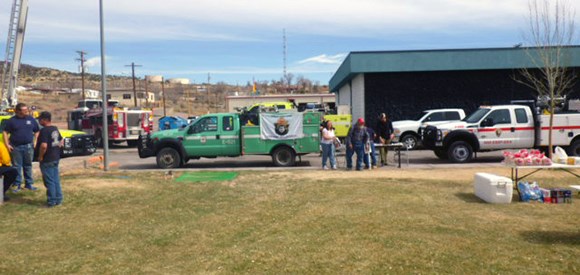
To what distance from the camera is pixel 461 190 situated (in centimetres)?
1054

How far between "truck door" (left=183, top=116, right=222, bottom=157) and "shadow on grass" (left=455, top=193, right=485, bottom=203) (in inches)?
315

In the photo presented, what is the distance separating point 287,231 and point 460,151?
10466mm

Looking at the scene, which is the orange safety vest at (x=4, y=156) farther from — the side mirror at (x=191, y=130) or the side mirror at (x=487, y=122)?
the side mirror at (x=487, y=122)

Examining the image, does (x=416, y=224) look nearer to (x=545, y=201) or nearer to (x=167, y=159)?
(x=545, y=201)

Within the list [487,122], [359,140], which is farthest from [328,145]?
[487,122]

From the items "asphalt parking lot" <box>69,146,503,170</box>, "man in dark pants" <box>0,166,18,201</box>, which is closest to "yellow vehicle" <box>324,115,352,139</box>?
"asphalt parking lot" <box>69,146,503,170</box>

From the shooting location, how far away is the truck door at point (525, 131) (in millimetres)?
15820

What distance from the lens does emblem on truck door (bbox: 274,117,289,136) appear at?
1557cm

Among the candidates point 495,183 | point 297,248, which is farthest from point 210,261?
point 495,183

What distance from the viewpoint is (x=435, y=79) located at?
88.5 feet

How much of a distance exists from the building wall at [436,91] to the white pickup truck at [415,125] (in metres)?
5.47

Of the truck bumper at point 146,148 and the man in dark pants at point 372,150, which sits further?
the truck bumper at point 146,148

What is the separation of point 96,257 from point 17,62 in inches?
772

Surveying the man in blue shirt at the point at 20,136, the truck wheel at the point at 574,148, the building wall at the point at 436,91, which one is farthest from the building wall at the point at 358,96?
the man in blue shirt at the point at 20,136
